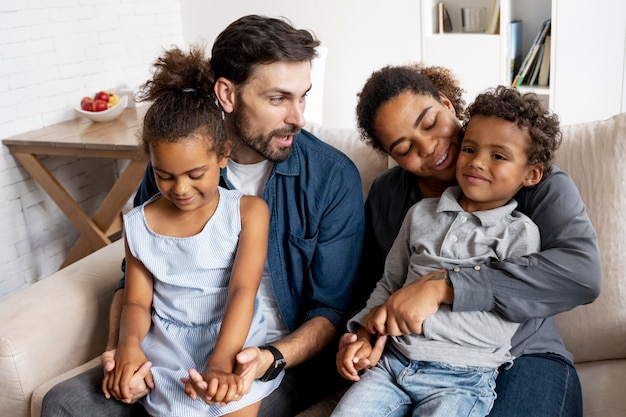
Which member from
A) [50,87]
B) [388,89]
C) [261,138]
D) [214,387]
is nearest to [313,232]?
[261,138]

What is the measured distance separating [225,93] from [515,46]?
2.66m

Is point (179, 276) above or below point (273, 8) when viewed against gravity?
below

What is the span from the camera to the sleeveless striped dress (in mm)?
1581

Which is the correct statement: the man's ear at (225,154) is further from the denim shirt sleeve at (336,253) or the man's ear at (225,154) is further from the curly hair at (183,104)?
the denim shirt sleeve at (336,253)

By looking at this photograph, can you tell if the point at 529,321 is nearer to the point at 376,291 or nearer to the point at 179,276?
the point at 376,291

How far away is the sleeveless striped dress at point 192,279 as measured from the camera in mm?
1581

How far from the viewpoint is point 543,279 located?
1.36 m

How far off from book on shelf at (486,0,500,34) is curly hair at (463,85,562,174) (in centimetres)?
253

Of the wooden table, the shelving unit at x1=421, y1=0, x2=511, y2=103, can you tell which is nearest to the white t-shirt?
the wooden table

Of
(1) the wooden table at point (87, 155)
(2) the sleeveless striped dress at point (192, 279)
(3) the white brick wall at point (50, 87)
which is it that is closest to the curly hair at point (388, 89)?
(2) the sleeveless striped dress at point (192, 279)

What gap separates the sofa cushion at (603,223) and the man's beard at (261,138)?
26.3 inches

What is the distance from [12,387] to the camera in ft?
5.53

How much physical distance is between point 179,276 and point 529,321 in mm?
802

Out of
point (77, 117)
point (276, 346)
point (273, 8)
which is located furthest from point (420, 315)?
point (273, 8)
